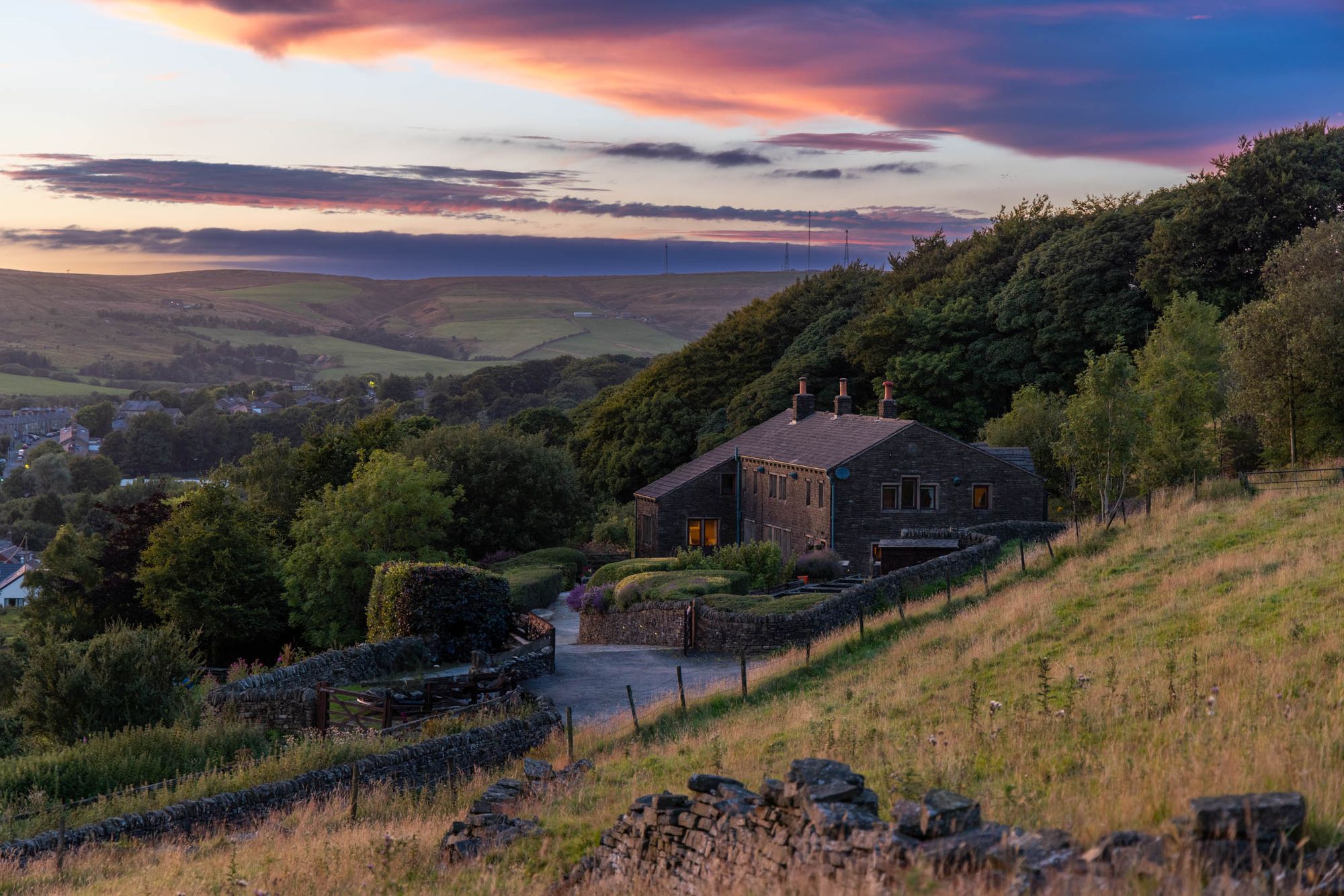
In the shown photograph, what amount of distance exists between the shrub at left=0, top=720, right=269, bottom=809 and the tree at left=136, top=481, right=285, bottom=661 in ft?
88.0

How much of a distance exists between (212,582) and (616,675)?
83.8ft

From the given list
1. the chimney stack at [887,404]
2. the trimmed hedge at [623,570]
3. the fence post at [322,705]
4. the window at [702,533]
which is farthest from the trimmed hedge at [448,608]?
the chimney stack at [887,404]

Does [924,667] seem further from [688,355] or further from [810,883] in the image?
[688,355]

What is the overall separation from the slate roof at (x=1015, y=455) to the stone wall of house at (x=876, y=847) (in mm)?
38938

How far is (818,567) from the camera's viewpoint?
42.8 m

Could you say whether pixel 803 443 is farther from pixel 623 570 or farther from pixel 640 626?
pixel 640 626

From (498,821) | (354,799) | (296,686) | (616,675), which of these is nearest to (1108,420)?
(616,675)

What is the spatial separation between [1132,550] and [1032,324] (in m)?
50.5

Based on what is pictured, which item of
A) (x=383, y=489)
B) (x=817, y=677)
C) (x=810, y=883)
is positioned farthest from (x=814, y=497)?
(x=810, y=883)

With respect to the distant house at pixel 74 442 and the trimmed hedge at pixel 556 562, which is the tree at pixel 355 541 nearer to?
the trimmed hedge at pixel 556 562

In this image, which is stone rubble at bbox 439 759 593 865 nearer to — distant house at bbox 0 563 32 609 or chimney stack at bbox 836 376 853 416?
chimney stack at bbox 836 376 853 416

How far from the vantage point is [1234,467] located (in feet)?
169

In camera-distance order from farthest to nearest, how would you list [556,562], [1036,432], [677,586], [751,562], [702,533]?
1. [1036,432]
2. [702,533]
3. [556,562]
4. [751,562]
5. [677,586]

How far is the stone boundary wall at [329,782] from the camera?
1558cm
